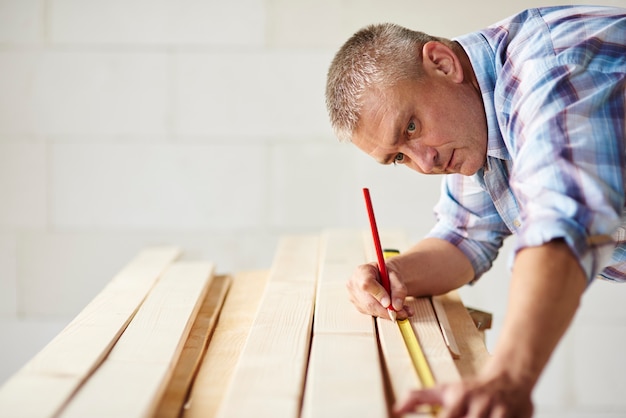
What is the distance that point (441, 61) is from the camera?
181 cm

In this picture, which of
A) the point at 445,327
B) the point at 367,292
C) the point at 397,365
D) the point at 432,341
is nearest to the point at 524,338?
the point at 397,365

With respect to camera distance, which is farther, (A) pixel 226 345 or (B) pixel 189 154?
(B) pixel 189 154

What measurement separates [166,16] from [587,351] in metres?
2.24

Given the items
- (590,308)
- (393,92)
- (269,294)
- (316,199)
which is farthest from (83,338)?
(590,308)

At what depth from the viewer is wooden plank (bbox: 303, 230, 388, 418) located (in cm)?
118

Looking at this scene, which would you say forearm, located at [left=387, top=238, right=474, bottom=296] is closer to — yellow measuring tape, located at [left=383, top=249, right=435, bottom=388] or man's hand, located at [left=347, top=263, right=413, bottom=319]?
man's hand, located at [left=347, top=263, right=413, bottom=319]

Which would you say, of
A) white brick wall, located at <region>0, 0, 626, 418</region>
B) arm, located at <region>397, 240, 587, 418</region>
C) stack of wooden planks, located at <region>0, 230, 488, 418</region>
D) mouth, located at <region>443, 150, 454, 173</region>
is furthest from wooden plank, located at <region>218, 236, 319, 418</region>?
white brick wall, located at <region>0, 0, 626, 418</region>

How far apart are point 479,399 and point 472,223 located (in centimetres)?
110

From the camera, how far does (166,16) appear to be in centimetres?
324

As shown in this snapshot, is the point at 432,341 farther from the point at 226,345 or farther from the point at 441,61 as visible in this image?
the point at 441,61

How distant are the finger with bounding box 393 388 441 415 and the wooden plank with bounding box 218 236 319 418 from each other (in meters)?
0.17

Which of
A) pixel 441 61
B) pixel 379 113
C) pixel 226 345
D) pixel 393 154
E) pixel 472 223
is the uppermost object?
pixel 441 61

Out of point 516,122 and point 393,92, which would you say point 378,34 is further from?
point 516,122

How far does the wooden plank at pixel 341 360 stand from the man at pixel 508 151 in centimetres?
6
